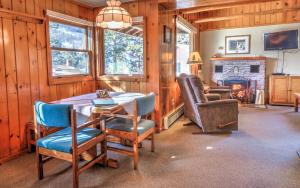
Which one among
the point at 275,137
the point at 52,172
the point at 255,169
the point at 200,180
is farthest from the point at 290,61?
the point at 52,172

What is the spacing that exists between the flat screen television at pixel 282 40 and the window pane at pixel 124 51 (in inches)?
163

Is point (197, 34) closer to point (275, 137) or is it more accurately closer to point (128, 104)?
point (275, 137)

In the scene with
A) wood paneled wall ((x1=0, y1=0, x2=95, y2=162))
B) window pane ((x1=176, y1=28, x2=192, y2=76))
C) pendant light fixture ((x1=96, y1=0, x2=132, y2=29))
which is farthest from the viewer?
window pane ((x1=176, y1=28, x2=192, y2=76))

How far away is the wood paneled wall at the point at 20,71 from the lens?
286 cm

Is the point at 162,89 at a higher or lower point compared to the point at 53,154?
higher

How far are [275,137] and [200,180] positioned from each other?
1970 mm

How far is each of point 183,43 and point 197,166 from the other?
388cm

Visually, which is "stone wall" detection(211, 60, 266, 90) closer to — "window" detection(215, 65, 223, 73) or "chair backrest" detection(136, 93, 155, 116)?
"window" detection(215, 65, 223, 73)

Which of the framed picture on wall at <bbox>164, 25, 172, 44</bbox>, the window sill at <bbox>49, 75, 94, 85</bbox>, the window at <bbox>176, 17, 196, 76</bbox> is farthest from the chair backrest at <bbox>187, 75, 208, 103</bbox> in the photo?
the window sill at <bbox>49, 75, 94, 85</bbox>

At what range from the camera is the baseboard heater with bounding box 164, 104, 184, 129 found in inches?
167

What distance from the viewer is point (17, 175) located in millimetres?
2539

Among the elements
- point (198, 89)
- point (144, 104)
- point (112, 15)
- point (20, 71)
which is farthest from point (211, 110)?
point (20, 71)

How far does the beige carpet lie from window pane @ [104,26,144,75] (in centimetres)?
135

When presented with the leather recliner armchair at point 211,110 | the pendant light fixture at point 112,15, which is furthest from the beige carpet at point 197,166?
the pendant light fixture at point 112,15
